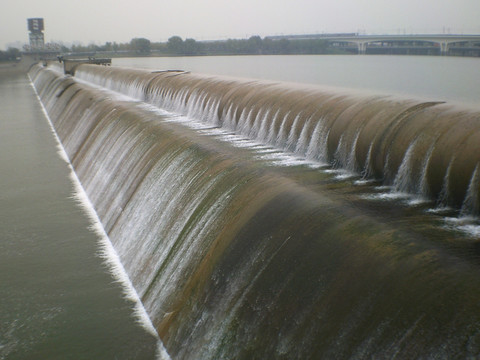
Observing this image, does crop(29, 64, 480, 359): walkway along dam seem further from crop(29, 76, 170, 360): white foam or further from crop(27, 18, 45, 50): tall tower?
crop(27, 18, 45, 50): tall tower

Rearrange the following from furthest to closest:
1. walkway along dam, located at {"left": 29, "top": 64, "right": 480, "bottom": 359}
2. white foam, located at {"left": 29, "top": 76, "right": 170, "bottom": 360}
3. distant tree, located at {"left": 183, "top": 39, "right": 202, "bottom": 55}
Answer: distant tree, located at {"left": 183, "top": 39, "right": 202, "bottom": 55}, white foam, located at {"left": 29, "top": 76, "right": 170, "bottom": 360}, walkway along dam, located at {"left": 29, "top": 64, "right": 480, "bottom": 359}

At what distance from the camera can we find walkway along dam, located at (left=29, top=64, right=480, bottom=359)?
12.8ft

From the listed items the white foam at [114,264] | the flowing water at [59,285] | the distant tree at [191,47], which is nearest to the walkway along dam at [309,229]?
the white foam at [114,264]

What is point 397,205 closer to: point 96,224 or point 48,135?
point 96,224

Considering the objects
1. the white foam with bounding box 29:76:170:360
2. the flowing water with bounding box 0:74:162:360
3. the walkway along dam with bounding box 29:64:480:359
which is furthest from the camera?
the white foam with bounding box 29:76:170:360

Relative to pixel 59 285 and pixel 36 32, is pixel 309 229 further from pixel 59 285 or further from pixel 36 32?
pixel 36 32

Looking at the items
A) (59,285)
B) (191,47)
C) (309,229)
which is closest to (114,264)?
(59,285)

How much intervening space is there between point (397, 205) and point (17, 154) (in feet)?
45.3

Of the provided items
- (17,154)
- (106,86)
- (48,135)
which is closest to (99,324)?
(17,154)

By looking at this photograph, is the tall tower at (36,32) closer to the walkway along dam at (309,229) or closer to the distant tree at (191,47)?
the distant tree at (191,47)

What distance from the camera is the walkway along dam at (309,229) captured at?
3891 millimetres

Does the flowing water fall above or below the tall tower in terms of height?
below

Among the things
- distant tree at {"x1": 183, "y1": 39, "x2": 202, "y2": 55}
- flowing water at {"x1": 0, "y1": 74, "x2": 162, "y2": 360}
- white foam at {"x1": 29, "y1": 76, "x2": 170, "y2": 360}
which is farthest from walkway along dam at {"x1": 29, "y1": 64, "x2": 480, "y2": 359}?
distant tree at {"x1": 183, "y1": 39, "x2": 202, "y2": 55}

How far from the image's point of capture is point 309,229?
5102 mm
